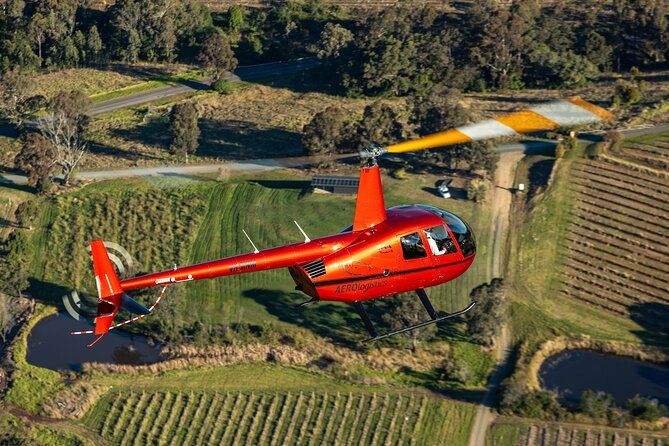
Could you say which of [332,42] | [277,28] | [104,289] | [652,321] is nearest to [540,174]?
[652,321]

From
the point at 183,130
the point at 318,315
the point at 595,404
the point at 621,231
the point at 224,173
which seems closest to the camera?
the point at 595,404

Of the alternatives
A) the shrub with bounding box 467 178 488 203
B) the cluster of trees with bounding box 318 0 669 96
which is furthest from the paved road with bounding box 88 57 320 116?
the shrub with bounding box 467 178 488 203

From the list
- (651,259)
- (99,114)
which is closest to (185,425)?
(651,259)

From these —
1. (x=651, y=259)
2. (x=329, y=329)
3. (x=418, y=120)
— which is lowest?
(x=329, y=329)

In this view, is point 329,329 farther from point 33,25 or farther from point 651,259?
point 33,25

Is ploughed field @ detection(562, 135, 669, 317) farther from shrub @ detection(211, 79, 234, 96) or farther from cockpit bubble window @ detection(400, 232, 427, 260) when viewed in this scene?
shrub @ detection(211, 79, 234, 96)

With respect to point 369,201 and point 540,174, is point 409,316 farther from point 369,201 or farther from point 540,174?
point 540,174

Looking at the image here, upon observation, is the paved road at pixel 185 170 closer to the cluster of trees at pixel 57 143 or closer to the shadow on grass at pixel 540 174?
the cluster of trees at pixel 57 143
